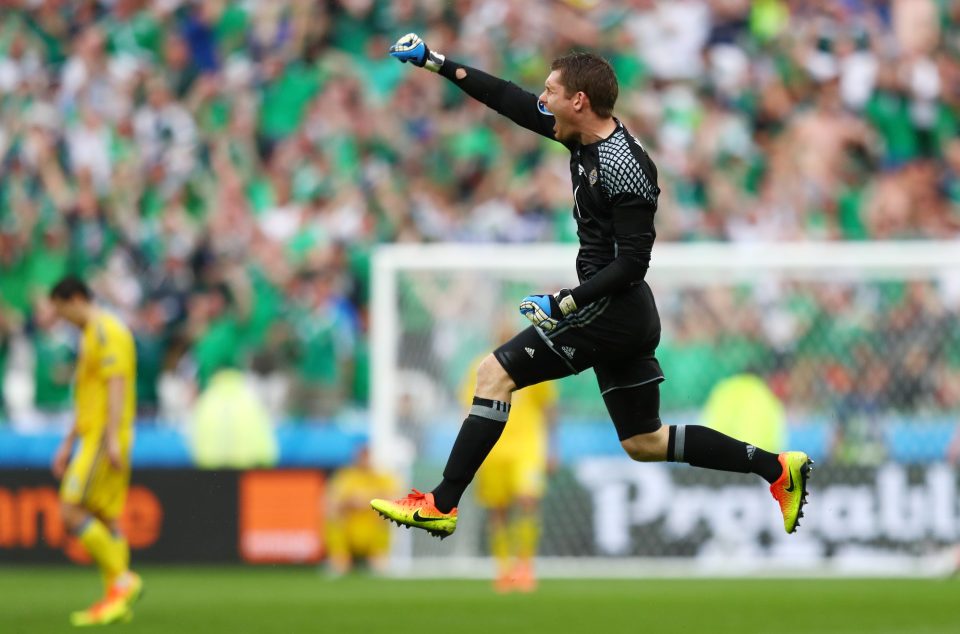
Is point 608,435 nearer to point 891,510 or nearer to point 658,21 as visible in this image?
point 891,510

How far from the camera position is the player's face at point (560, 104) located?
7805 mm

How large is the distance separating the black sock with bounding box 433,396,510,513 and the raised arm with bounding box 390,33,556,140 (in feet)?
4.35

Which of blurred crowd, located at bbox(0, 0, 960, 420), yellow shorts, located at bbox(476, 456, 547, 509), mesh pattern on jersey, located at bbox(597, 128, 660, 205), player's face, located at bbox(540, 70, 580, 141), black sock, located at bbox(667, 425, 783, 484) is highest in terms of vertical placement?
blurred crowd, located at bbox(0, 0, 960, 420)

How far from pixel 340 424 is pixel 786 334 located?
4.57 meters

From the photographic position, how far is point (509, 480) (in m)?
15.5

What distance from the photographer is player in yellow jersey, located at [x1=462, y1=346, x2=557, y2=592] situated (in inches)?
596

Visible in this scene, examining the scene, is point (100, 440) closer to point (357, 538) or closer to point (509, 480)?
point (509, 480)

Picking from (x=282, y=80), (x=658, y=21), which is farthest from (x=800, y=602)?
(x=282, y=80)

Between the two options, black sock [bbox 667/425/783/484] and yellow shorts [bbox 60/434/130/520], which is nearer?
black sock [bbox 667/425/783/484]

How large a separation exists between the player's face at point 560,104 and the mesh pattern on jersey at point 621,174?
8.5 inches

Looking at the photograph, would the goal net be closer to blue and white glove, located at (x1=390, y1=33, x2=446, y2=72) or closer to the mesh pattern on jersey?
blue and white glove, located at (x1=390, y1=33, x2=446, y2=72)

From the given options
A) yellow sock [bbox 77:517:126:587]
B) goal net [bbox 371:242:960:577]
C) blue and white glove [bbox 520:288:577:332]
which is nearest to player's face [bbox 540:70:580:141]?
blue and white glove [bbox 520:288:577:332]

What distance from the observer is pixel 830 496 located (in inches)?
642

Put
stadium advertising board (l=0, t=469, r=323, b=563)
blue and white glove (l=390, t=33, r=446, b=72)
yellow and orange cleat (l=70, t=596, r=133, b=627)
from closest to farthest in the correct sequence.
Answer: blue and white glove (l=390, t=33, r=446, b=72), yellow and orange cleat (l=70, t=596, r=133, b=627), stadium advertising board (l=0, t=469, r=323, b=563)
